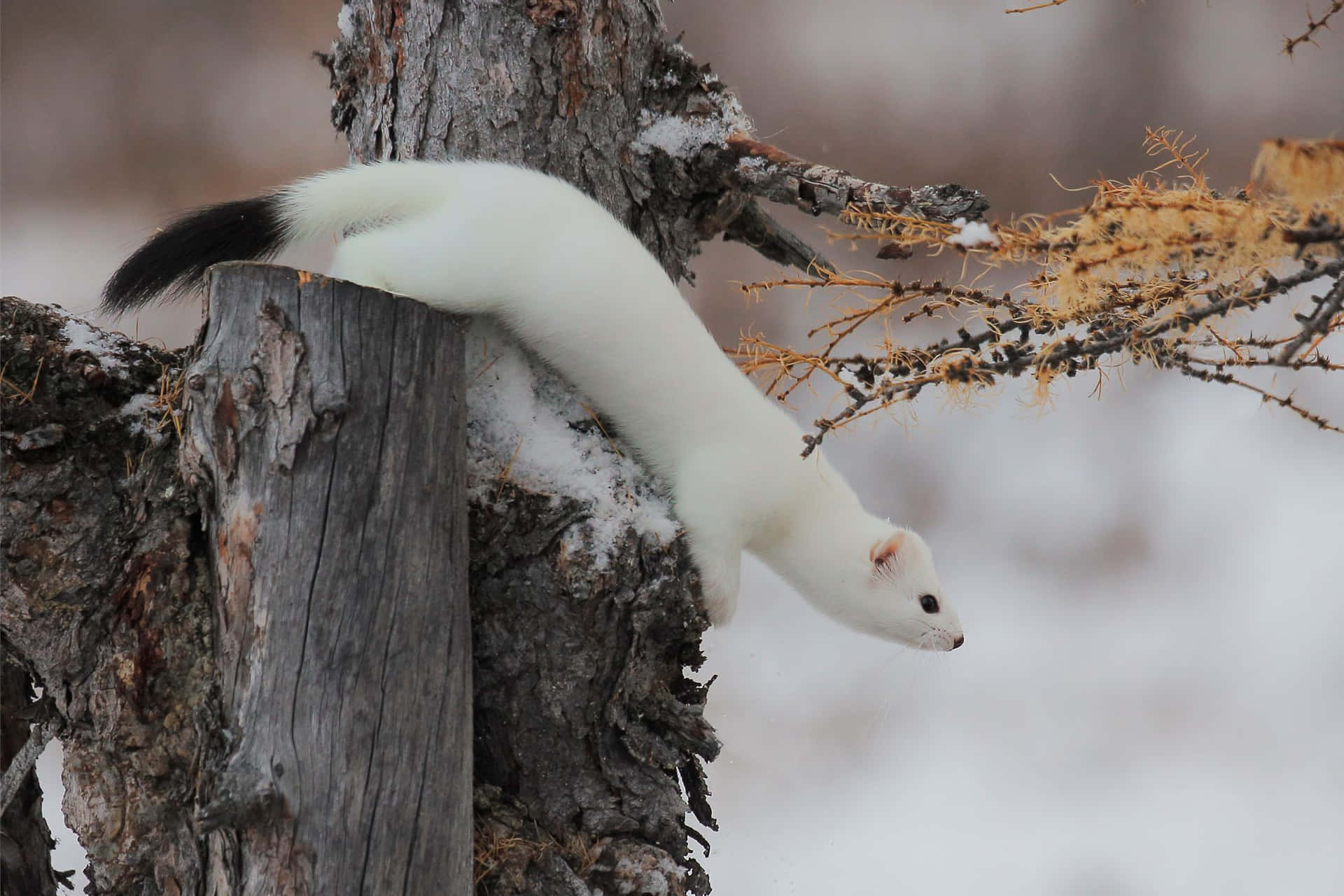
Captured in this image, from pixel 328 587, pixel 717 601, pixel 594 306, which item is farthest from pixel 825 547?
pixel 328 587

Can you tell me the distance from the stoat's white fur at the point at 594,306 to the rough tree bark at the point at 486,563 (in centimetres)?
4

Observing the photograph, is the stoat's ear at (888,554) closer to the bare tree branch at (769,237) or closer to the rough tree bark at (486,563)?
the rough tree bark at (486,563)

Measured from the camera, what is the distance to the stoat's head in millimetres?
1066

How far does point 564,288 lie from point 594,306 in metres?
0.03

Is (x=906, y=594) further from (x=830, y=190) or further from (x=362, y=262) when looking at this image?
(x=362, y=262)

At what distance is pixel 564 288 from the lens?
936 millimetres

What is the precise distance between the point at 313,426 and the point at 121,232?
88 cm

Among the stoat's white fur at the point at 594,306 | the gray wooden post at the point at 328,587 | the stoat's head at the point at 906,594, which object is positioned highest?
the stoat's white fur at the point at 594,306

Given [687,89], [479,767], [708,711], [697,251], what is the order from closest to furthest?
1. [479,767]
2. [687,89]
3. [697,251]
4. [708,711]

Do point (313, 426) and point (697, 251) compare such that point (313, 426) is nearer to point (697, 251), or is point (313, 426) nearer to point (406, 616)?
point (406, 616)

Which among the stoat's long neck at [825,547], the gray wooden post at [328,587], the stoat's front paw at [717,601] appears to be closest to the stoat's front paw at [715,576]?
the stoat's front paw at [717,601]

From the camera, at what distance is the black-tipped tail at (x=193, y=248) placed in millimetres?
962

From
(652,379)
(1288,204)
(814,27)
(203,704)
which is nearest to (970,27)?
(814,27)

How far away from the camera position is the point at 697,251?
4.01ft
